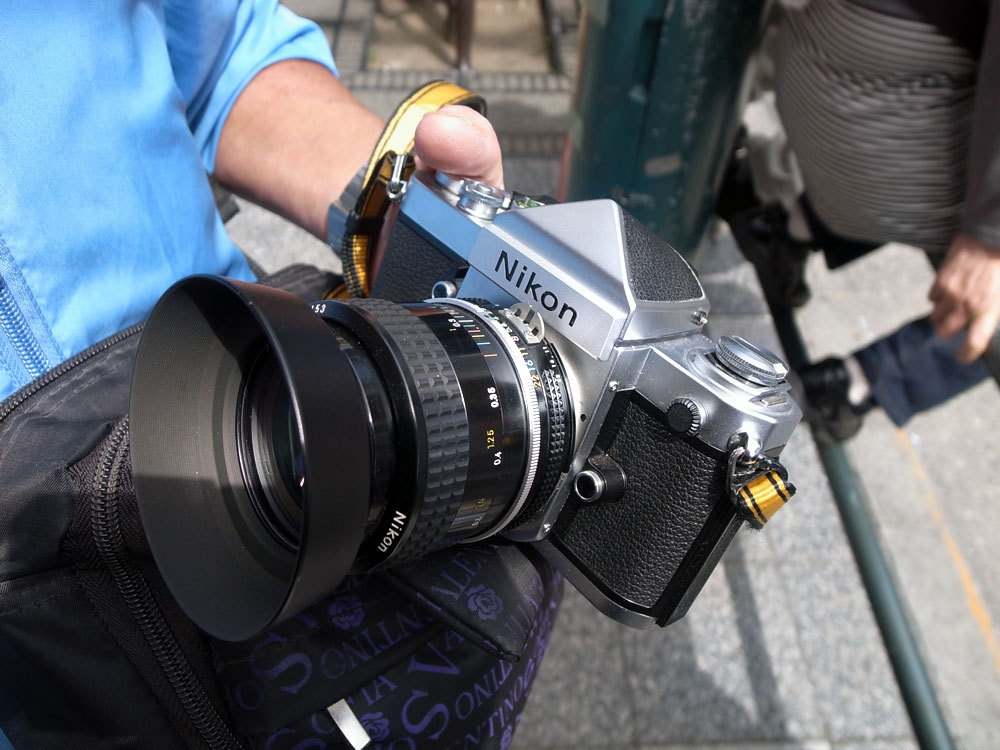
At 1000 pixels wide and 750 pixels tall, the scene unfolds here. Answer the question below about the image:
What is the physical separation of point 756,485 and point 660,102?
959 millimetres

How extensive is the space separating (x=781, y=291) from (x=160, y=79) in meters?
1.21

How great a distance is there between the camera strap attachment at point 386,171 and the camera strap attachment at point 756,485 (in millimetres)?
430

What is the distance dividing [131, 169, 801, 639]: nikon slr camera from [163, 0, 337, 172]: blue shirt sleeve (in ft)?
1.05

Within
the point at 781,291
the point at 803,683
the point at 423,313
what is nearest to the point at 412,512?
the point at 423,313

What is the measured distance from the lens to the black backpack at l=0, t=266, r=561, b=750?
0.54 metres

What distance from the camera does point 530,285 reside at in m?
0.67

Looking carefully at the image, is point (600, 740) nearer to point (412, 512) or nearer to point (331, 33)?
point (412, 512)

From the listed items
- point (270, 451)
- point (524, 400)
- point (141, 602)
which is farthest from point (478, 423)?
point (141, 602)

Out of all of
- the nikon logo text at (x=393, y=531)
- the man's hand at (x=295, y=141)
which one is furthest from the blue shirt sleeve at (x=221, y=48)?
the nikon logo text at (x=393, y=531)

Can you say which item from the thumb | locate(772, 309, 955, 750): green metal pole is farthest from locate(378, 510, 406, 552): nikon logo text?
locate(772, 309, 955, 750): green metal pole

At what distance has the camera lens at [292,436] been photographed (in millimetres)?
518

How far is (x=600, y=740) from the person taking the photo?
1215 millimetres

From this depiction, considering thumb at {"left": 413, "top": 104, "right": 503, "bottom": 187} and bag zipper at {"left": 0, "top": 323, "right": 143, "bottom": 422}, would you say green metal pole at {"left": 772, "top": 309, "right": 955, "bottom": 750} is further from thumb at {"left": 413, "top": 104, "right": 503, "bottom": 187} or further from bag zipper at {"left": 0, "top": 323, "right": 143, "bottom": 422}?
bag zipper at {"left": 0, "top": 323, "right": 143, "bottom": 422}

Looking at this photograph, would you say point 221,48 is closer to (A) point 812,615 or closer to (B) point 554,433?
(B) point 554,433
